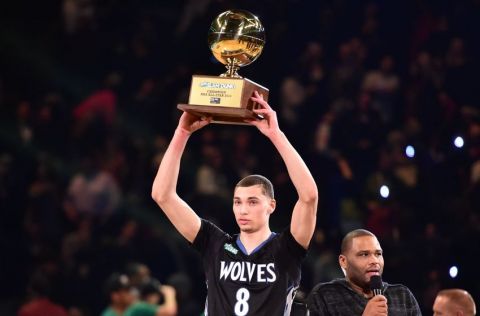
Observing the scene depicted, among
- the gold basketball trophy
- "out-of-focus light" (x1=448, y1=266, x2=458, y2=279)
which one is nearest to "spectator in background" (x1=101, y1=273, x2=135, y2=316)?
"out-of-focus light" (x1=448, y1=266, x2=458, y2=279)

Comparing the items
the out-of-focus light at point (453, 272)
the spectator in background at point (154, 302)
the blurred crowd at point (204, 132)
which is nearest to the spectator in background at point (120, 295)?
the spectator in background at point (154, 302)

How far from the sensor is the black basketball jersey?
14.9 ft

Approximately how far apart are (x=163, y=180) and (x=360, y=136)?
4.59m

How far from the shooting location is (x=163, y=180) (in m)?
4.74

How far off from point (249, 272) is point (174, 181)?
594mm

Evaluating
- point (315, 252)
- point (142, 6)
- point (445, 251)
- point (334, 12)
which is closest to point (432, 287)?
point (445, 251)

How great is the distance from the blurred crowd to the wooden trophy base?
3.17m

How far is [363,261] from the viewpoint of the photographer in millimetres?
4973

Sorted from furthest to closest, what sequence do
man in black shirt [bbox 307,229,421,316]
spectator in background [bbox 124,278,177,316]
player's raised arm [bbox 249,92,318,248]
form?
1. spectator in background [bbox 124,278,177,316]
2. man in black shirt [bbox 307,229,421,316]
3. player's raised arm [bbox 249,92,318,248]

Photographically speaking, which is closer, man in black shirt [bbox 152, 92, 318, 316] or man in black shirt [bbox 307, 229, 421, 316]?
man in black shirt [bbox 152, 92, 318, 316]

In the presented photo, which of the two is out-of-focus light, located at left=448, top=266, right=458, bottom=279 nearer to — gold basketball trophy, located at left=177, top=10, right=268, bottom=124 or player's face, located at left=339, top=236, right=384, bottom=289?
player's face, located at left=339, top=236, right=384, bottom=289

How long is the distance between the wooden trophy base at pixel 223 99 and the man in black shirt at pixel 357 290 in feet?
3.09

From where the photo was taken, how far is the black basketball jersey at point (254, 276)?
453cm

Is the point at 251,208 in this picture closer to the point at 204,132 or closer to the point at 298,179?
the point at 298,179
